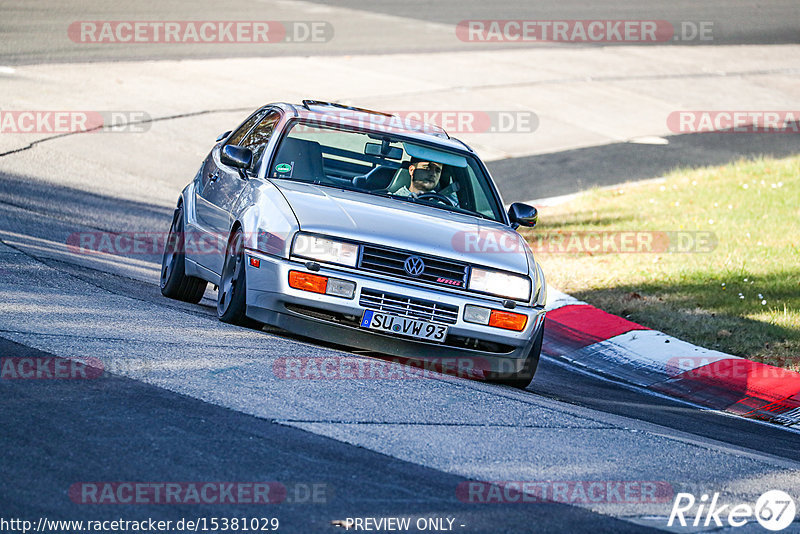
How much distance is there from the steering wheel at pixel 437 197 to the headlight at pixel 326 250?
1378mm

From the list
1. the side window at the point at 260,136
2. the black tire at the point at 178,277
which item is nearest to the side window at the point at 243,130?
the side window at the point at 260,136

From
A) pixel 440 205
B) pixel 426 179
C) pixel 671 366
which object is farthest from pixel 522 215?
pixel 671 366

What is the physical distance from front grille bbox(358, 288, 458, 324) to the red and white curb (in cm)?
306

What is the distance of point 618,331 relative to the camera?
1115 cm

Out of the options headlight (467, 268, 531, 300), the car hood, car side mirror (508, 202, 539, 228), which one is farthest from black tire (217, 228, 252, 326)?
car side mirror (508, 202, 539, 228)

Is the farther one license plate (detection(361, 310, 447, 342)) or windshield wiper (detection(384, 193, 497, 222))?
windshield wiper (detection(384, 193, 497, 222))

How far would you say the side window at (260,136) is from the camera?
9.01 meters

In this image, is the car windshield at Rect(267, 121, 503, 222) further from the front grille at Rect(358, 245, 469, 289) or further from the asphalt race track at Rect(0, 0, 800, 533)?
the asphalt race track at Rect(0, 0, 800, 533)

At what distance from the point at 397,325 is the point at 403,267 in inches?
14.5

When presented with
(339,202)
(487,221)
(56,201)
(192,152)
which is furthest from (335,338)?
(192,152)

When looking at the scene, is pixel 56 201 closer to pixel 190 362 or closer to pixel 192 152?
pixel 192 152

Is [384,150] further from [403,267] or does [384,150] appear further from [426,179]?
[403,267]

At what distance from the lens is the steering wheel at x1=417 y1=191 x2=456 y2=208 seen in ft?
28.6

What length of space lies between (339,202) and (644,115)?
53.7ft
